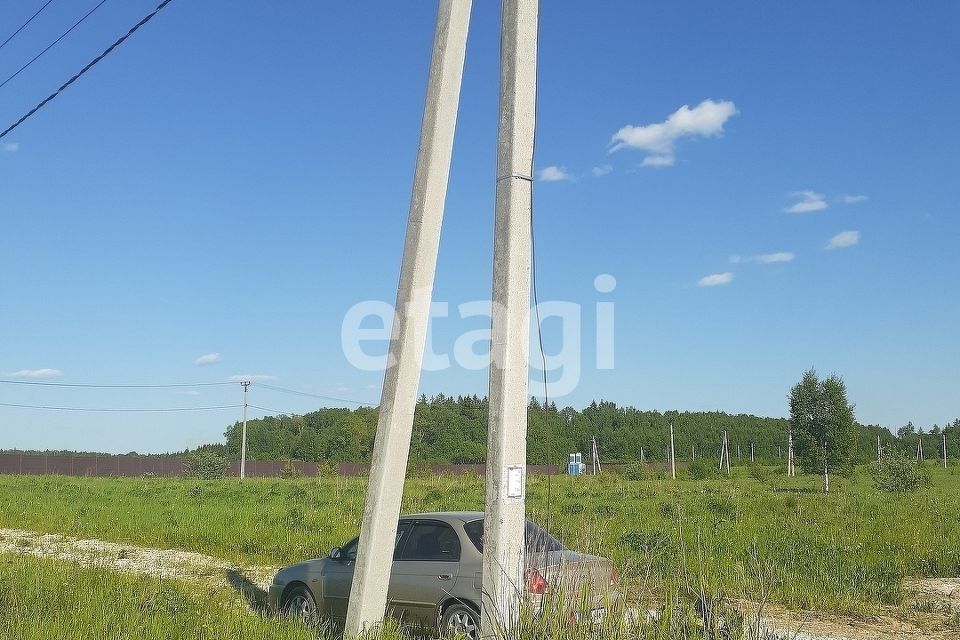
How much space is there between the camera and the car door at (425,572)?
28.4 feet

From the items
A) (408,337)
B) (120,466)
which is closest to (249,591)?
(408,337)

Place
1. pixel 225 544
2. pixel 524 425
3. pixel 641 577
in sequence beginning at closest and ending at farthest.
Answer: pixel 641 577 < pixel 524 425 < pixel 225 544

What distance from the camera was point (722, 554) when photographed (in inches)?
556

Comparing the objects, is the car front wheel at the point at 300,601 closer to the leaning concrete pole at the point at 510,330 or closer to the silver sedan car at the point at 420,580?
the silver sedan car at the point at 420,580

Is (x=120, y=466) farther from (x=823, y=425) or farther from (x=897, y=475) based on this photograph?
(x=897, y=475)

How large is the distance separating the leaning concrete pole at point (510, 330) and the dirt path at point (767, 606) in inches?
58.8

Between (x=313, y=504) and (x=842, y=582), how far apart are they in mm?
19044

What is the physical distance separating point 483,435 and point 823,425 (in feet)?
267

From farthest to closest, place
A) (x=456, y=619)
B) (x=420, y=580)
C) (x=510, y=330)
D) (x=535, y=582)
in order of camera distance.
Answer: (x=420, y=580), (x=456, y=619), (x=510, y=330), (x=535, y=582)

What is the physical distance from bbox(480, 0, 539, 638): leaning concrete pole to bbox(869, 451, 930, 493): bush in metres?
33.6

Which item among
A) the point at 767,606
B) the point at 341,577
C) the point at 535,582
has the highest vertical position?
the point at 535,582

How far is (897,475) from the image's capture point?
114 feet

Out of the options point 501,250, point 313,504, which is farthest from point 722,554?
point 313,504

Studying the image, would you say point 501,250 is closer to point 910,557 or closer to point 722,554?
point 722,554
